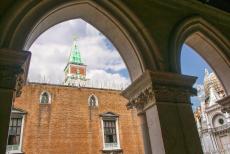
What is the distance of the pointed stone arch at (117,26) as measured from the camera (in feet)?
11.5

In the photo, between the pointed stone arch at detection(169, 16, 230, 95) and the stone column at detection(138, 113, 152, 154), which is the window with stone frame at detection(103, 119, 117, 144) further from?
the stone column at detection(138, 113, 152, 154)

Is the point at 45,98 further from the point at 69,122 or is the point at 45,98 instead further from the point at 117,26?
the point at 117,26

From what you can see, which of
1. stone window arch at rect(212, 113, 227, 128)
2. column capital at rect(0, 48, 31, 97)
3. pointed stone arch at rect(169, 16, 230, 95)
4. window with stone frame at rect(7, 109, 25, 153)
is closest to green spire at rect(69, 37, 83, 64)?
stone window arch at rect(212, 113, 227, 128)

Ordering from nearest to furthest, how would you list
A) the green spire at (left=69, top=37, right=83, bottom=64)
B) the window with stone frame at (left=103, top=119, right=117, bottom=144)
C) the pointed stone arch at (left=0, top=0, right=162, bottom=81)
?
1. the pointed stone arch at (left=0, top=0, right=162, bottom=81)
2. the window with stone frame at (left=103, top=119, right=117, bottom=144)
3. the green spire at (left=69, top=37, right=83, bottom=64)

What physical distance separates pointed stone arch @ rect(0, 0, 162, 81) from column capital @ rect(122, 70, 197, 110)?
17 centimetres

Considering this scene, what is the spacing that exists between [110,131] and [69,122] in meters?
2.43

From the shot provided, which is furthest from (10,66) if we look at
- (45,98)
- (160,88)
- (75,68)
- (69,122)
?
(75,68)

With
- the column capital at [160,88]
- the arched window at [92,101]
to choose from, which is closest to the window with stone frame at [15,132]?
the arched window at [92,101]

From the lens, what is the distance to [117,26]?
378cm

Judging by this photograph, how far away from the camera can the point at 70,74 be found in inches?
2057

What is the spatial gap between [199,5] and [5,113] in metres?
3.70

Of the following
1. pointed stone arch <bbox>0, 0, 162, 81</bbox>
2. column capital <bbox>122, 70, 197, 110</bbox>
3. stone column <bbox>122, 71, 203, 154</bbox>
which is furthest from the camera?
pointed stone arch <bbox>0, 0, 162, 81</bbox>

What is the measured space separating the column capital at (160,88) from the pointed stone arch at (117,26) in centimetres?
17

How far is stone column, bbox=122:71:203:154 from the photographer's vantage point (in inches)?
122
